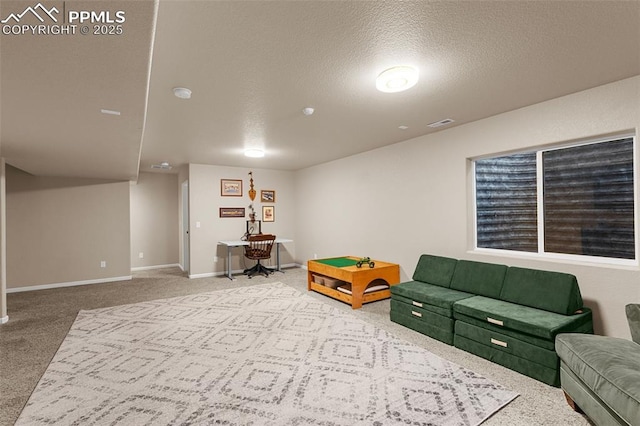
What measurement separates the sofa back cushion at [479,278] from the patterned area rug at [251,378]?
971mm

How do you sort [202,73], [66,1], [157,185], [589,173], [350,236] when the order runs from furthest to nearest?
[157,185], [350,236], [589,173], [202,73], [66,1]

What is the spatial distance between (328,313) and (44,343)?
3168 mm

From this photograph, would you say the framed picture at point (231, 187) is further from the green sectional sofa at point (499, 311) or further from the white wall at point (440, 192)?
the green sectional sofa at point (499, 311)

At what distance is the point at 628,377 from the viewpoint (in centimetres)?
166

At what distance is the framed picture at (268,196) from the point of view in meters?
7.38

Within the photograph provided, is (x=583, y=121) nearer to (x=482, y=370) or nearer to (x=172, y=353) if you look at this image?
(x=482, y=370)

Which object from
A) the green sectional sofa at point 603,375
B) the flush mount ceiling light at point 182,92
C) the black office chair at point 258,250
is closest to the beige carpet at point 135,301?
the green sectional sofa at point 603,375

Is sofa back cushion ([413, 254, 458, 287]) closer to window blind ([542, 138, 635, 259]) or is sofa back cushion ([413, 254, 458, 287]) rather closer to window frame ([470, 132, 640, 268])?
window frame ([470, 132, 640, 268])

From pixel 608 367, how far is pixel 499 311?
3.24 feet

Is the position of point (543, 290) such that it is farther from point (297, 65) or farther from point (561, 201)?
point (297, 65)

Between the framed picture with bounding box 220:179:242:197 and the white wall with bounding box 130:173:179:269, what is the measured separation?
193cm

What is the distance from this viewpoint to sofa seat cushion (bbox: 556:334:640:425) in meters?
1.58

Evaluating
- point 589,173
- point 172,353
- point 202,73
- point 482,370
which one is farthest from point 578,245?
point 172,353

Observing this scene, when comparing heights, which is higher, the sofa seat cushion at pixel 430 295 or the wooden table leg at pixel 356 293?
the sofa seat cushion at pixel 430 295
